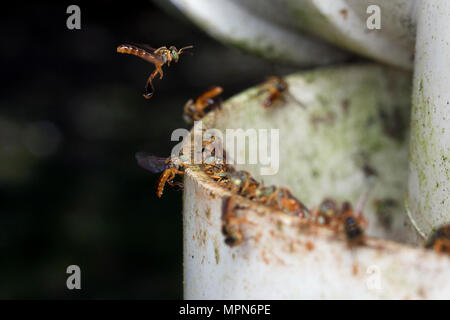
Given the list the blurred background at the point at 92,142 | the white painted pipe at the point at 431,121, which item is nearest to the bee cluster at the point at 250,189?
the white painted pipe at the point at 431,121

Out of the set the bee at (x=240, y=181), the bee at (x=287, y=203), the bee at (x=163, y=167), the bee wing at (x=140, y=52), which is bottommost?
the bee at (x=287, y=203)

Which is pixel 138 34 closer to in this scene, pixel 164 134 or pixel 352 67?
pixel 164 134

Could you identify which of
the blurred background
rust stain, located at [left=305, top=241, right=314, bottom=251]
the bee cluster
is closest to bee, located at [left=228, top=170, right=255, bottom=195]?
the bee cluster

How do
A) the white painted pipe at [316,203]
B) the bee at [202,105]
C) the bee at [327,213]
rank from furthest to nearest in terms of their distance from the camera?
the bee at [202,105], the bee at [327,213], the white painted pipe at [316,203]

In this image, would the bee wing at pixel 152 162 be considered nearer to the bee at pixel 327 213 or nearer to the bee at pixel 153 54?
the bee at pixel 153 54

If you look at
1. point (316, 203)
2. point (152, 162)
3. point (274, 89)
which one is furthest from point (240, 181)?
point (316, 203)
